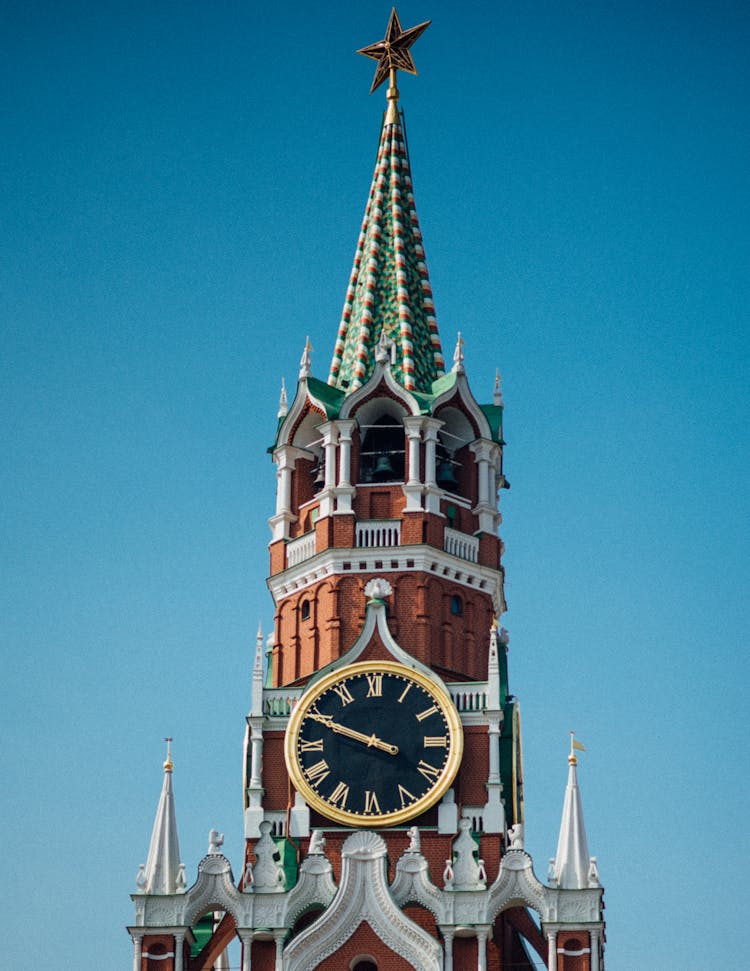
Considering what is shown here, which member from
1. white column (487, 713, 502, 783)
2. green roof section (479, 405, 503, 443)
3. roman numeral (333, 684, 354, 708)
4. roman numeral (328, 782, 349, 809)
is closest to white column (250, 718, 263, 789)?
roman numeral (328, 782, 349, 809)

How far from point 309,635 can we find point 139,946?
740 centimetres

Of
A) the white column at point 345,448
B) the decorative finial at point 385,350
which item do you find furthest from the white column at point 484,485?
the white column at point 345,448

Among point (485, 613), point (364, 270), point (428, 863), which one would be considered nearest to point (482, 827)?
point (428, 863)

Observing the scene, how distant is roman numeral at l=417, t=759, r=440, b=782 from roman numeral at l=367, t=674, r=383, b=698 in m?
1.59

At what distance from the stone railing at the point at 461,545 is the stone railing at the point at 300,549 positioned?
2611 millimetres

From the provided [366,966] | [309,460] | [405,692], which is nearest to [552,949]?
[366,966]

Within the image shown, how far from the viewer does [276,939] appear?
182 feet

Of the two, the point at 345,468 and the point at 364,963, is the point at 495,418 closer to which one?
the point at 345,468

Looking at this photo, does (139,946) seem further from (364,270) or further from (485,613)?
(364,270)

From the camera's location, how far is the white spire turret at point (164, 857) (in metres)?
56.0

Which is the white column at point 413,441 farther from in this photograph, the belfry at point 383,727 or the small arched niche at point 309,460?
the small arched niche at point 309,460

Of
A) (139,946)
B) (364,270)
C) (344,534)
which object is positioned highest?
(364,270)

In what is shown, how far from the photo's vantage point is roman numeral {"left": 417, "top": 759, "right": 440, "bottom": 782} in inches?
2243

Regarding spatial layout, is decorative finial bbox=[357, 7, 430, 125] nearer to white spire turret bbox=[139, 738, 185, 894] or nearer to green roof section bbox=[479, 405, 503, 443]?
green roof section bbox=[479, 405, 503, 443]
